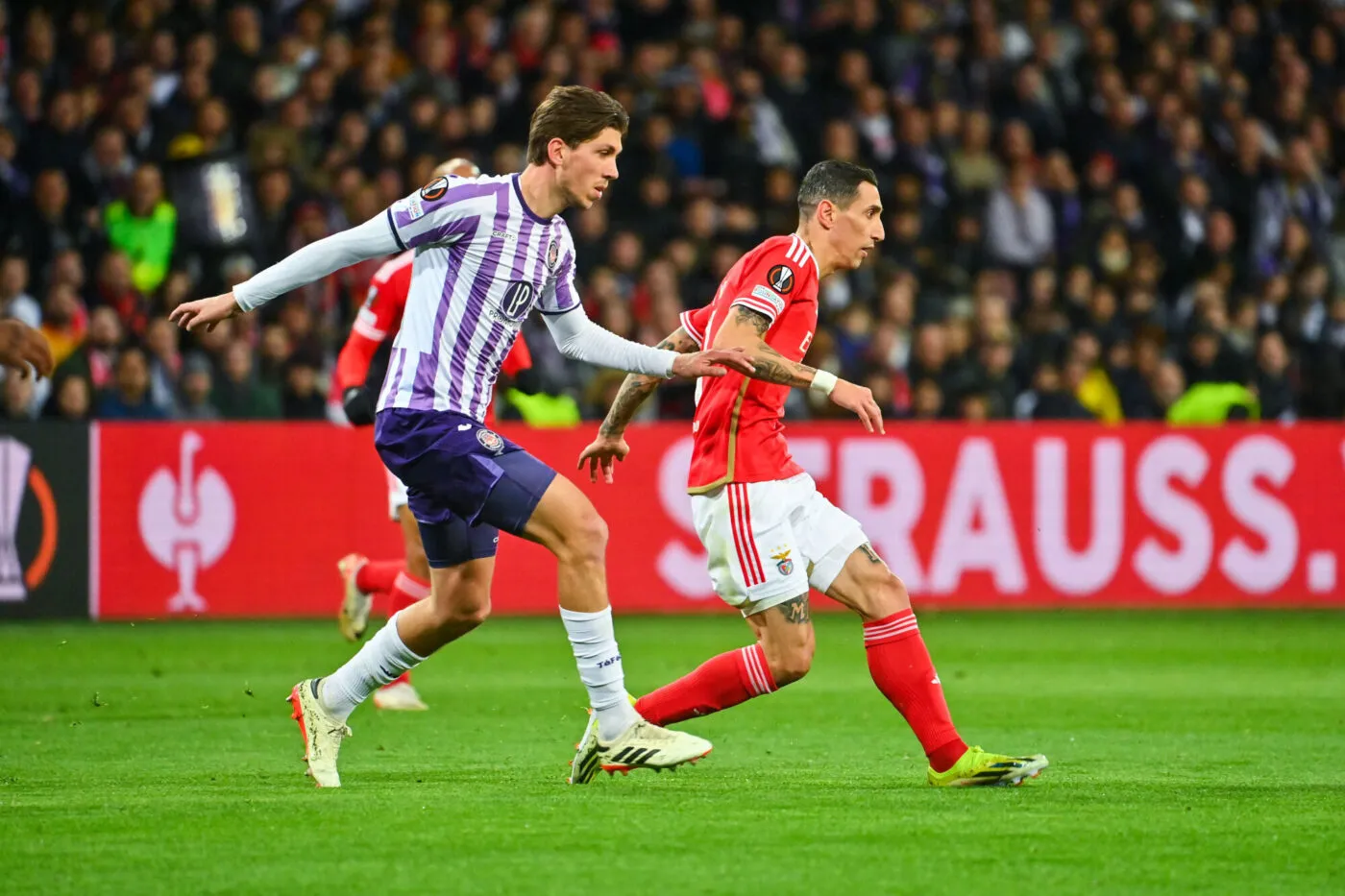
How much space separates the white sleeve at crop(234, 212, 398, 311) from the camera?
597 centimetres

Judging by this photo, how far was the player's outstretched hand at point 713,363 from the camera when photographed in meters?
6.12

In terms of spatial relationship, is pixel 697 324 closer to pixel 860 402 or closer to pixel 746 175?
pixel 860 402

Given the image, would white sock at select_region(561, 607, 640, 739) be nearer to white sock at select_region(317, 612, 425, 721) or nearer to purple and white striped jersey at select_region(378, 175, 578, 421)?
white sock at select_region(317, 612, 425, 721)

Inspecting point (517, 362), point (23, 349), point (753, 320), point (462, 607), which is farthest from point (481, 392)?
point (517, 362)

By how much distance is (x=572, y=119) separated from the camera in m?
6.38

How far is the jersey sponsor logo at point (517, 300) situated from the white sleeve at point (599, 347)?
0.74 ft

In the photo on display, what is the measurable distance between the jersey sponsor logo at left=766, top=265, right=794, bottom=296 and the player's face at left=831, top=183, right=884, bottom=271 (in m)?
0.36

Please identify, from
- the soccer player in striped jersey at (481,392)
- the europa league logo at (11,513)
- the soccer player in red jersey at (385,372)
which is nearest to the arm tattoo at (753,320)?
the soccer player in striped jersey at (481,392)

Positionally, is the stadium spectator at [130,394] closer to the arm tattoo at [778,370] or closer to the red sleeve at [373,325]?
the red sleeve at [373,325]

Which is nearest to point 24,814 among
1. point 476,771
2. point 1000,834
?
point 476,771

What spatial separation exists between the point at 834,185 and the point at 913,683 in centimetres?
173

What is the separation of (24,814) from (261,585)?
8.24 metres

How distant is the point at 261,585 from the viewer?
14.0m

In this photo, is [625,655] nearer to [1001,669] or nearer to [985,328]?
[1001,669]
